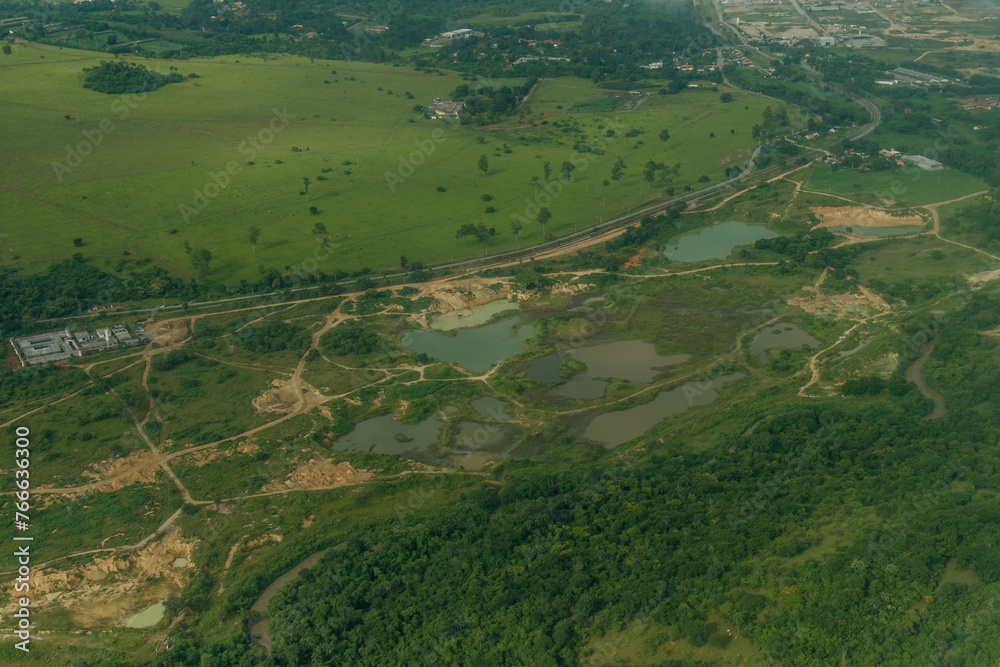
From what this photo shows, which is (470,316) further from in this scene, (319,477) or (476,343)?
(319,477)

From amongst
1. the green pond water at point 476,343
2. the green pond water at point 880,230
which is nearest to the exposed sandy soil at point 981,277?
the green pond water at point 880,230

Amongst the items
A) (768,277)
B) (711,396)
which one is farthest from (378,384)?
(768,277)

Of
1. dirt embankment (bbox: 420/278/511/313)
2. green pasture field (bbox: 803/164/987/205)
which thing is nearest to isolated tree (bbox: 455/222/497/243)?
dirt embankment (bbox: 420/278/511/313)

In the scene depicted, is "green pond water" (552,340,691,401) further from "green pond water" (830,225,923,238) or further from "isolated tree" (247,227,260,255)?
"isolated tree" (247,227,260,255)

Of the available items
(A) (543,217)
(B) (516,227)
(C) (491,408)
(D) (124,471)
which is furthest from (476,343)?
(D) (124,471)

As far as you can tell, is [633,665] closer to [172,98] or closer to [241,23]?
[172,98]

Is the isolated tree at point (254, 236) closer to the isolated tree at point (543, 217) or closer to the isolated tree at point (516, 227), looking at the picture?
the isolated tree at point (516, 227)
